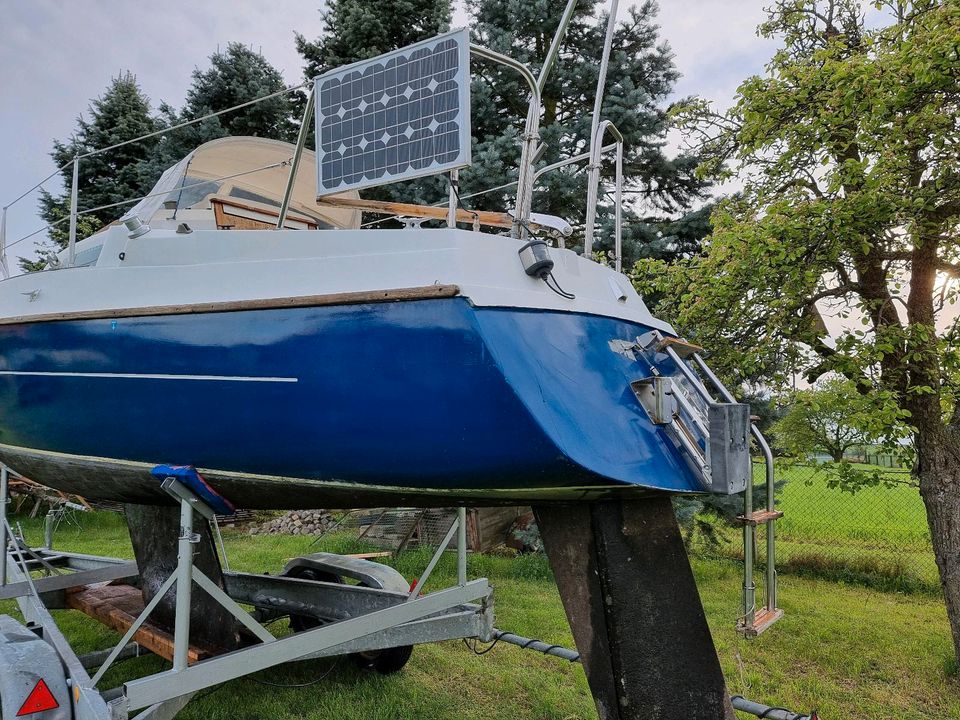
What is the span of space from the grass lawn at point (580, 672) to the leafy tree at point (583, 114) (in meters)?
4.02

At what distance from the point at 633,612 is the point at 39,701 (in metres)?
2.13

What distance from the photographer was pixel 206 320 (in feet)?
8.23

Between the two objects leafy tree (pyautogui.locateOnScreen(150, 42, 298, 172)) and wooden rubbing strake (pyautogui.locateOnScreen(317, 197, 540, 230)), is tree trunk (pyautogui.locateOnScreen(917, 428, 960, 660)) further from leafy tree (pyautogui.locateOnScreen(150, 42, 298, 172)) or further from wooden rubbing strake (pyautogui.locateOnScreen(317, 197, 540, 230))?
leafy tree (pyautogui.locateOnScreen(150, 42, 298, 172))

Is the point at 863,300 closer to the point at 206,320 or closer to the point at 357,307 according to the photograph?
the point at 357,307

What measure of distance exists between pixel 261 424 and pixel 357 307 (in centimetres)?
56

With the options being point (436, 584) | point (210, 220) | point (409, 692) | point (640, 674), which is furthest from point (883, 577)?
point (210, 220)

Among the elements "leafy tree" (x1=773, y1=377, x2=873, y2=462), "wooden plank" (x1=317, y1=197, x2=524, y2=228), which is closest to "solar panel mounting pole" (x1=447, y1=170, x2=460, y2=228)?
"wooden plank" (x1=317, y1=197, x2=524, y2=228)

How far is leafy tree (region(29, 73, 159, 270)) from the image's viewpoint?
35.2 feet

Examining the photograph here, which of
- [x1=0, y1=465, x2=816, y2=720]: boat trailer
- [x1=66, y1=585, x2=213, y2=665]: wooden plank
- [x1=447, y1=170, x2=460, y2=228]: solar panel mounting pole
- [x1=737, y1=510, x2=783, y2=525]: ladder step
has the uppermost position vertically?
[x1=447, y1=170, x2=460, y2=228]: solar panel mounting pole

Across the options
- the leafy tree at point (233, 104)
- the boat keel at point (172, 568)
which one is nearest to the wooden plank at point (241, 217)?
the boat keel at point (172, 568)

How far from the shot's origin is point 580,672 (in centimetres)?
409

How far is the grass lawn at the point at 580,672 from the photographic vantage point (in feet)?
11.8

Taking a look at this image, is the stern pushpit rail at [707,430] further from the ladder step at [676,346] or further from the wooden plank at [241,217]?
the wooden plank at [241,217]

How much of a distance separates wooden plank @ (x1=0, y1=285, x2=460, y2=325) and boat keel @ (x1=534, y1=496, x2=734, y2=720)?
0.89 m
